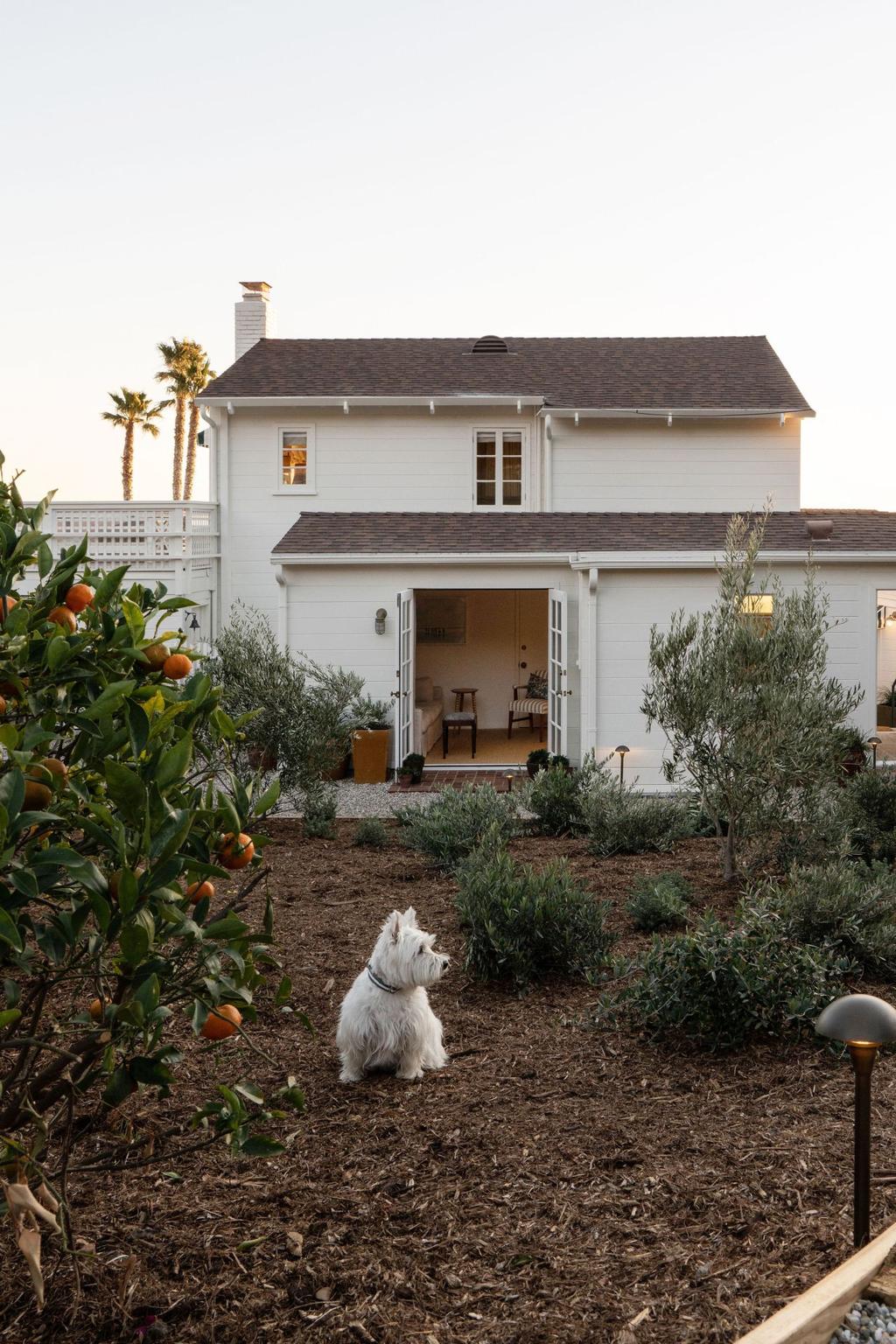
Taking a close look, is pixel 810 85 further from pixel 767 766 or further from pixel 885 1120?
pixel 885 1120

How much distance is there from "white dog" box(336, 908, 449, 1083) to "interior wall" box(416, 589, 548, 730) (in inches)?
625

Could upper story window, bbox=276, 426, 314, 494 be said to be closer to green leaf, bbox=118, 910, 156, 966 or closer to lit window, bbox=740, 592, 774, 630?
lit window, bbox=740, 592, 774, 630

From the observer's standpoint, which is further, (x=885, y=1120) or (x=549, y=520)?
(x=549, y=520)

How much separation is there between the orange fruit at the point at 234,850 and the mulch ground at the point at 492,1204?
1499 mm

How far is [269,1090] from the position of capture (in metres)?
5.25

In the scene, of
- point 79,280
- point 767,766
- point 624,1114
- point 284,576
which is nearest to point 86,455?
point 79,280

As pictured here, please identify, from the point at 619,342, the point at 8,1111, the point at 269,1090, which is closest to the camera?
the point at 8,1111

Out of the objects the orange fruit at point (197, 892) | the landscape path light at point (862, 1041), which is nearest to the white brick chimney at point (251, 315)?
the landscape path light at point (862, 1041)

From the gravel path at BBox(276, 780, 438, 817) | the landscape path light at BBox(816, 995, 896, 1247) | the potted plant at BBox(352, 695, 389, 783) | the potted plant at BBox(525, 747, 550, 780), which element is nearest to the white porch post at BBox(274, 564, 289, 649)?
the potted plant at BBox(352, 695, 389, 783)

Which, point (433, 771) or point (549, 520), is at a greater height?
point (549, 520)

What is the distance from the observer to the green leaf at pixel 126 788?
208cm

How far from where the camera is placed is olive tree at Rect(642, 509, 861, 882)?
846 cm

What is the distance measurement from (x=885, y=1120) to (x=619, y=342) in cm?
1966

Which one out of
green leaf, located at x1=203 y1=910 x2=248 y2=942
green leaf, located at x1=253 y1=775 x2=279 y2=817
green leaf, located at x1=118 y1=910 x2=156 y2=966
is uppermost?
green leaf, located at x1=253 y1=775 x2=279 y2=817
